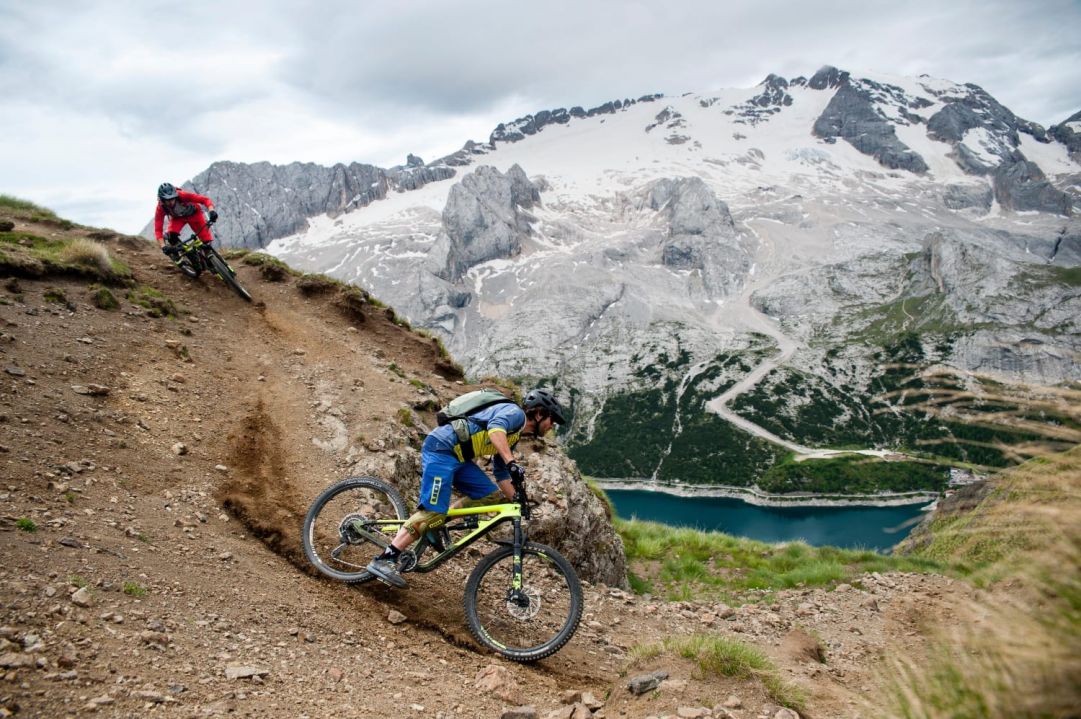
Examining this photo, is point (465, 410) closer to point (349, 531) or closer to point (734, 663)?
point (349, 531)

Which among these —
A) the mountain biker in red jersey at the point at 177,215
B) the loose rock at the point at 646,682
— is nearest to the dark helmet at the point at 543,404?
the loose rock at the point at 646,682

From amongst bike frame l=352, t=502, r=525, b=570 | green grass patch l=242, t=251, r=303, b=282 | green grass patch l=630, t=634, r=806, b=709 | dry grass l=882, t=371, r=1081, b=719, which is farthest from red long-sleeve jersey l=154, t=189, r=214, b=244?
dry grass l=882, t=371, r=1081, b=719

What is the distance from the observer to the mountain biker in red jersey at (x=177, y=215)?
58.1ft

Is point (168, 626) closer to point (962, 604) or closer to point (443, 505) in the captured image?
point (443, 505)


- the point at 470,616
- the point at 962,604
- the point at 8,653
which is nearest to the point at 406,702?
the point at 470,616

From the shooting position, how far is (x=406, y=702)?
6309 mm

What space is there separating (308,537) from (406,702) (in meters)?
3.64

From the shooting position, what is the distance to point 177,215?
18.2 meters

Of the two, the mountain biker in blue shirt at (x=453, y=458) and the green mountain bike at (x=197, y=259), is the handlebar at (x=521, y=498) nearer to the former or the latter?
the mountain biker in blue shirt at (x=453, y=458)

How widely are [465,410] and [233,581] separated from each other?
12.2 ft

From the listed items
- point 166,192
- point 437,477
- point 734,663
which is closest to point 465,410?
point 437,477

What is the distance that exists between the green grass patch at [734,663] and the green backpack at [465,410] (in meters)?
3.57

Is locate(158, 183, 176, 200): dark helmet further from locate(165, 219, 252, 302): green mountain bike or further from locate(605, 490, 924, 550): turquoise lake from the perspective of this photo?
locate(605, 490, 924, 550): turquoise lake

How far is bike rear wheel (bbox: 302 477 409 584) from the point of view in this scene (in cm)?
895
